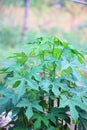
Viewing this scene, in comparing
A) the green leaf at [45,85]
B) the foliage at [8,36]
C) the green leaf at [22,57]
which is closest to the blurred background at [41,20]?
the foliage at [8,36]

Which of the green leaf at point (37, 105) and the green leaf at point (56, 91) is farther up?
the green leaf at point (56, 91)

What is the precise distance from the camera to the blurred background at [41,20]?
7.92 metres

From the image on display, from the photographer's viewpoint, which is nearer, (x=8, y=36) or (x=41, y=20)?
(x=8, y=36)

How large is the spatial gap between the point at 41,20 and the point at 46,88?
8765mm

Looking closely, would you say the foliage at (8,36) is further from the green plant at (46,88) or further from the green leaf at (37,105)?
the green leaf at (37,105)

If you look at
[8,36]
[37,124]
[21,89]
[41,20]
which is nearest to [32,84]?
[21,89]

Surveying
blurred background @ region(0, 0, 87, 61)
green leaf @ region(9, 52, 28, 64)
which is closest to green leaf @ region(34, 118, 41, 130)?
green leaf @ region(9, 52, 28, 64)

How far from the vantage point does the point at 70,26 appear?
1027cm

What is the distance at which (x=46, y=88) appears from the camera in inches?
67.4

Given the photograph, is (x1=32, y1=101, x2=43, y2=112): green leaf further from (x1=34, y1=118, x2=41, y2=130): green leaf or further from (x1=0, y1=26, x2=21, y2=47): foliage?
(x1=0, y1=26, x2=21, y2=47): foliage

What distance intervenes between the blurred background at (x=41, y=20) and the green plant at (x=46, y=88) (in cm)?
569

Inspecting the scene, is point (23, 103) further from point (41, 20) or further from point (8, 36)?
point (41, 20)

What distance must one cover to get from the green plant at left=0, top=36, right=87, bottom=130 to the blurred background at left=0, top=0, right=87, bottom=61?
5.69 m

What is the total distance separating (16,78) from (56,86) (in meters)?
0.21
